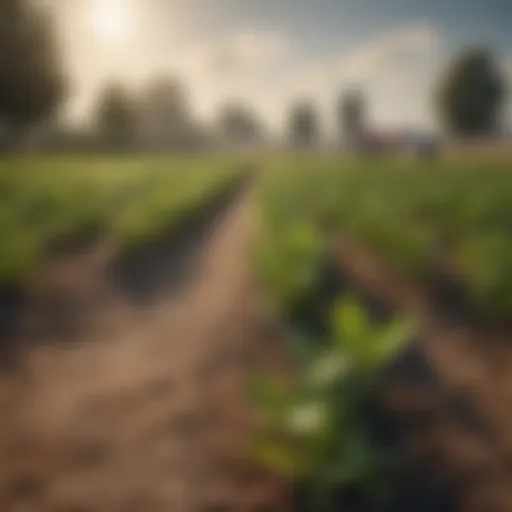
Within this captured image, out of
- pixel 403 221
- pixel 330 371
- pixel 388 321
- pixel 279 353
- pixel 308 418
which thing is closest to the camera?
pixel 308 418

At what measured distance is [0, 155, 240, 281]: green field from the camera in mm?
2209

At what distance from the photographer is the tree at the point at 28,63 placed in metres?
1.51

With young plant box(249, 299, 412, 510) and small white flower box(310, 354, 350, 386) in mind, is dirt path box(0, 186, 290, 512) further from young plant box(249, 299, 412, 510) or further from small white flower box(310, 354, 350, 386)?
small white flower box(310, 354, 350, 386)

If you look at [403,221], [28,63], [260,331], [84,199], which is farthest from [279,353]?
[84,199]

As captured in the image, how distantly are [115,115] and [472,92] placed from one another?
1.01 metres

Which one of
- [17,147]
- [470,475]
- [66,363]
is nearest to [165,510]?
[470,475]

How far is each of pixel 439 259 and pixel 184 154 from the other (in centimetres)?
137

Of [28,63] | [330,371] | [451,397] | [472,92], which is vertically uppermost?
[28,63]

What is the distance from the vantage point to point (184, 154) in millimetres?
2076

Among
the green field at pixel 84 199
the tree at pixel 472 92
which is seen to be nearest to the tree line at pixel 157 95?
the tree at pixel 472 92

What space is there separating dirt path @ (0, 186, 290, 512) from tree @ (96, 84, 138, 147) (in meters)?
0.78

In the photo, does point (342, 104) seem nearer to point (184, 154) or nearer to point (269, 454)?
point (184, 154)

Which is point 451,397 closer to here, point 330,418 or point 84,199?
point 330,418

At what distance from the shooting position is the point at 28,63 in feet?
5.35
